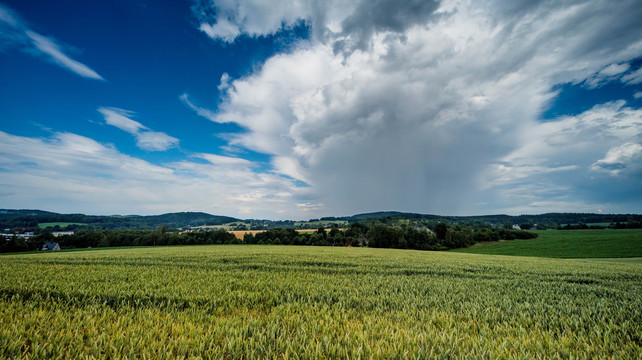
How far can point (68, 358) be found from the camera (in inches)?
104

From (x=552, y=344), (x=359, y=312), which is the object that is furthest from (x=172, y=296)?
(x=552, y=344)

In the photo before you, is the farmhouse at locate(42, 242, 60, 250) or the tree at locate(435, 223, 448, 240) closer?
the farmhouse at locate(42, 242, 60, 250)

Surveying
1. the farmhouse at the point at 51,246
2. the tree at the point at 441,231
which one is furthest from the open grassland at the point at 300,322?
the farmhouse at the point at 51,246

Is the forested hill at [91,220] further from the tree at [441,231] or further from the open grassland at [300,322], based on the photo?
the open grassland at [300,322]

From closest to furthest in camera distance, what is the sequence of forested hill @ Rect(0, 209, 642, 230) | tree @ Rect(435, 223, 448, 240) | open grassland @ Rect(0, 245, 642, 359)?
1. open grassland @ Rect(0, 245, 642, 359)
2. tree @ Rect(435, 223, 448, 240)
3. forested hill @ Rect(0, 209, 642, 230)

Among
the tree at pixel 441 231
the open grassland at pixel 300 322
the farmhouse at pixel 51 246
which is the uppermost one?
the open grassland at pixel 300 322

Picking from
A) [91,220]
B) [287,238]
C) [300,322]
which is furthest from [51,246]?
[91,220]

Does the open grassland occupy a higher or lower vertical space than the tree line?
higher

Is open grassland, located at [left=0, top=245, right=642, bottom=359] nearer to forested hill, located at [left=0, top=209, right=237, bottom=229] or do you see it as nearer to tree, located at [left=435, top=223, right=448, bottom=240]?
tree, located at [left=435, top=223, right=448, bottom=240]

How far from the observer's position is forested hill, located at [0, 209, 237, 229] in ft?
411

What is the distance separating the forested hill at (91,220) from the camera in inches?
4931

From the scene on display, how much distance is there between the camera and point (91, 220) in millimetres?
149875

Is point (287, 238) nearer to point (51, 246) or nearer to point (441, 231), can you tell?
point (441, 231)

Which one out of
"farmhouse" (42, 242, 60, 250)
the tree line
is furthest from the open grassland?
"farmhouse" (42, 242, 60, 250)
